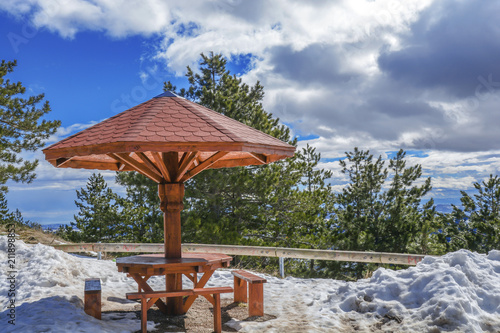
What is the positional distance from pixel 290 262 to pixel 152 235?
7733mm

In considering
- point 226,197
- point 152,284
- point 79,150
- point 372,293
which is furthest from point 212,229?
point 79,150

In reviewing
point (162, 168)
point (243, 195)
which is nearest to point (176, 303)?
point (162, 168)

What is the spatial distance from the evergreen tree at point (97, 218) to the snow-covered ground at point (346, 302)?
1595cm

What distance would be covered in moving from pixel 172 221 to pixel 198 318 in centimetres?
147

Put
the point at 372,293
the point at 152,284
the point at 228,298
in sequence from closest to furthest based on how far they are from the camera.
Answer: the point at 372,293, the point at 228,298, the point at 152,284

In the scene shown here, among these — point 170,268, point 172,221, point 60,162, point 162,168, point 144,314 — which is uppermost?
point 60,162

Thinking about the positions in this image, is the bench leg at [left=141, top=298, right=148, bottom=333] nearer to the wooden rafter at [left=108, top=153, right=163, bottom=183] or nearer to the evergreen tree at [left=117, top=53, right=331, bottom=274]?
the wooden rafter at [left=108, top=153, right=163, bottom=183]

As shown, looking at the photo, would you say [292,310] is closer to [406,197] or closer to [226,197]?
[226,197]

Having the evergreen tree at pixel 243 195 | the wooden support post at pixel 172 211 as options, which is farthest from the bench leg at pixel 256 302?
the evergreen tree at pixel 243 195

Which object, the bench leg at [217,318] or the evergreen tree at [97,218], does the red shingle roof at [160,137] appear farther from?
the evergreen tree at [97,218]

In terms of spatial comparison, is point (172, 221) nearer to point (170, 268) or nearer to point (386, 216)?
point (170, 268)

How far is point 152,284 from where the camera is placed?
8000mm

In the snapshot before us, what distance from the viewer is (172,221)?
5996 millimetres

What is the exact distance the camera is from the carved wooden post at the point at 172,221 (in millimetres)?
5914
